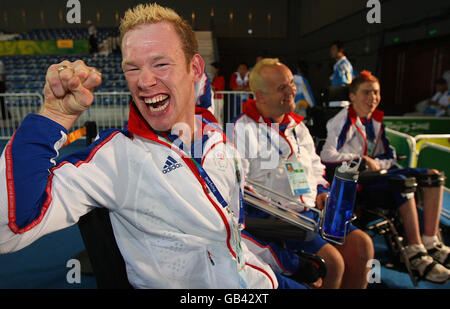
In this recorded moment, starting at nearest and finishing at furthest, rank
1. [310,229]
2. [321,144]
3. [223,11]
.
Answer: [310,229] < [321,144] < [223,11]

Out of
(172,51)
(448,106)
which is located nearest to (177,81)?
(172,51)

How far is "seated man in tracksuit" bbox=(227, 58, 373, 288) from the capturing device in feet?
6.31

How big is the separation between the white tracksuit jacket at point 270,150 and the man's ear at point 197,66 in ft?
2.64

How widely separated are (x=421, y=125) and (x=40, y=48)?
14.6m

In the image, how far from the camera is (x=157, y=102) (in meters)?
1.07

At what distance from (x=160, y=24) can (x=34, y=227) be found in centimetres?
68

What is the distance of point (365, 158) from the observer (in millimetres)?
2576

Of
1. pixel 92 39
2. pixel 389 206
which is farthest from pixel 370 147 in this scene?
pixel 92 39

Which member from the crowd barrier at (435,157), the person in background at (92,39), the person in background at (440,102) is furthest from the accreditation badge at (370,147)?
the person in background at (92,39)

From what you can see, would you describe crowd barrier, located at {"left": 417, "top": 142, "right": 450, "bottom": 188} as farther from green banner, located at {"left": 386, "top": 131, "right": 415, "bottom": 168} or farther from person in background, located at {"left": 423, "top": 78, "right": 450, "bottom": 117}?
person in background, located at {"left": 423, "top": 78, "right": 450, "bottom": 117}

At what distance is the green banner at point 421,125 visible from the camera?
4461 millimetres

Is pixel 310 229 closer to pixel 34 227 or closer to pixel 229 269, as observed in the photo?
pixel 229 269

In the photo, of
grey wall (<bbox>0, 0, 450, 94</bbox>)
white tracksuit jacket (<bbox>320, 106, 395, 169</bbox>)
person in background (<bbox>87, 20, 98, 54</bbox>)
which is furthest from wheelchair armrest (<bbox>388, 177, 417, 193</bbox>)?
person in background (<bbox>87, 20, 98, 54</bbox>)

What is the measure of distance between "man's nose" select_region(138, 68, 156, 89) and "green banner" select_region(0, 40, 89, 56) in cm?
1384
